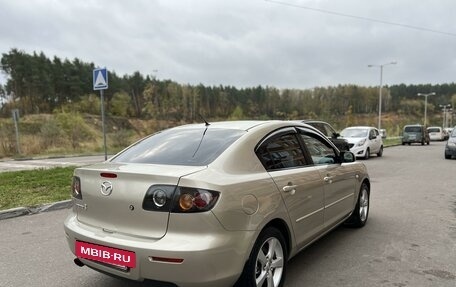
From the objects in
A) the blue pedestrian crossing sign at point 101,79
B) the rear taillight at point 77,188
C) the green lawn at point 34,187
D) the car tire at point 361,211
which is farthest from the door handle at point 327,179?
the blue pedestrian crossing sign at point 101,79

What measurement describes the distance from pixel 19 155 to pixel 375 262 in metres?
24.0

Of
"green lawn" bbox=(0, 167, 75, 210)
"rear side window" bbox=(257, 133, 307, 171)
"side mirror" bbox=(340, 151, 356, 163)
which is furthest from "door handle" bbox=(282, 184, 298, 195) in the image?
"green lawn" bbox=(0, 167, 75, 210)

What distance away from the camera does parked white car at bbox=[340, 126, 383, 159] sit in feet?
59.8

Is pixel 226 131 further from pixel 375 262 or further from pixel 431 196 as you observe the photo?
pixel 431 196

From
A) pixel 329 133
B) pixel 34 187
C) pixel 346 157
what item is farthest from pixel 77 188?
pixel 329 133

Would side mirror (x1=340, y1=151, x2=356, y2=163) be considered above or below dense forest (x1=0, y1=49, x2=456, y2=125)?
below

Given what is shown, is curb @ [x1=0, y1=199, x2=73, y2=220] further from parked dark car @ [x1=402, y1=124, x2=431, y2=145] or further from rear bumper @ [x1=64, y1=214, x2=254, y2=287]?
parked dark car @ [x1=402, y1=124, x2=431, y2=145]

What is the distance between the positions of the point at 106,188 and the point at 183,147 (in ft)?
2.68

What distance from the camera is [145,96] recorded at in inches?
3745

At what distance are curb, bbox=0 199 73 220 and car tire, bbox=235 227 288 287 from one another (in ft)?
15.4

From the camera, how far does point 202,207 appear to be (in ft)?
9.07

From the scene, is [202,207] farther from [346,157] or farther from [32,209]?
[32,209]

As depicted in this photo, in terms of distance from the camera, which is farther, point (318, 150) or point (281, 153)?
point (318, 150)

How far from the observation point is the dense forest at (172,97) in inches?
2840
